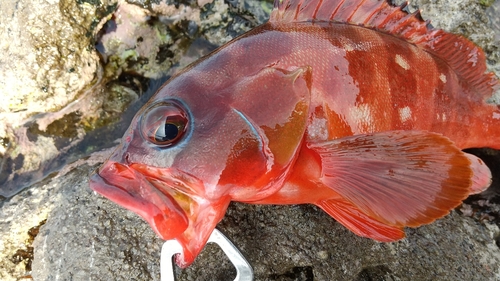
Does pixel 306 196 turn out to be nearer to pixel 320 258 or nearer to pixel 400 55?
pixel 320 258

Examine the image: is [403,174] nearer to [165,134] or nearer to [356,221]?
[356,221]

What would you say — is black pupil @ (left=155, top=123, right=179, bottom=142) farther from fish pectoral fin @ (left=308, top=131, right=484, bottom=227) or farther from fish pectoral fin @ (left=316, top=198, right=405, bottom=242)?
fish pectoral fin @ (left=316, top=198, right=405, bottom=242)

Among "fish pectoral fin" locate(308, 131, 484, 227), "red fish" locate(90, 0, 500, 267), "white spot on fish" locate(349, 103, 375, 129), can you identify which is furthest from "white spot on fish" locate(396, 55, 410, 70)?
"fish pectoral fin" locate(308, 131, 484, 227)

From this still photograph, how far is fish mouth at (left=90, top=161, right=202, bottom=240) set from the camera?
3.91 ft

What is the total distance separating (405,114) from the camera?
1.58 m

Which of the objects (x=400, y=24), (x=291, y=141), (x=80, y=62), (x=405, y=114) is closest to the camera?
(x=291, y=141)

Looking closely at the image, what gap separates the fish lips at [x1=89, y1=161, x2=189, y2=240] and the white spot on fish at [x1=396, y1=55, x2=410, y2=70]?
1107mm

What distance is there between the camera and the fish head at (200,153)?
1225 millimetres

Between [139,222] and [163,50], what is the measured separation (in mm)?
1101

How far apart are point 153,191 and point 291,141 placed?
500 millimetres

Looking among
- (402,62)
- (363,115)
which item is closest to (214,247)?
(363,115)

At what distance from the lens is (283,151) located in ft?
4.31

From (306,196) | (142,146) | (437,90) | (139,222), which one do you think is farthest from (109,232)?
(437,90)

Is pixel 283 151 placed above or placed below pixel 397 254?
above
